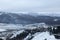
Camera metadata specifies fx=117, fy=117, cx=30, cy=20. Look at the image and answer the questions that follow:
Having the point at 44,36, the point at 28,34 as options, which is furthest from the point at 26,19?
the point at 44,36

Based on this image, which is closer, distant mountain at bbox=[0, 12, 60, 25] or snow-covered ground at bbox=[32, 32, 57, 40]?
snow-covered ground at bbox=[32, 32, 57, 40]

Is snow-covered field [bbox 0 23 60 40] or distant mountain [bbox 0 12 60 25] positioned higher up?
distant mountain [bbox 0 12 60 25]

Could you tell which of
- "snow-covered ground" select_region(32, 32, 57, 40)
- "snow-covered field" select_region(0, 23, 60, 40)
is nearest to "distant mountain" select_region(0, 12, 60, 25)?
"snow-covered field" select_region(0, 23, 60, 40)

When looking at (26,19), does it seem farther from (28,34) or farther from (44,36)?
(44,36)

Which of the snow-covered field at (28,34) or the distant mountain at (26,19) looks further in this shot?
the distant mountain at (26,19)

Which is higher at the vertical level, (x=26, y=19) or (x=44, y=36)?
(x=26, y=19)

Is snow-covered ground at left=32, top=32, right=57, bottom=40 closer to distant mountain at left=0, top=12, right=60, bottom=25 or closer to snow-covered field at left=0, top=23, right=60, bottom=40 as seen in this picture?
snow-covered field at left=0, top=23, right=60, bottom=40

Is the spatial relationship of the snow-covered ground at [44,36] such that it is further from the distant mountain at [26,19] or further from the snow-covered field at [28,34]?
the distant mountain at [26,19]

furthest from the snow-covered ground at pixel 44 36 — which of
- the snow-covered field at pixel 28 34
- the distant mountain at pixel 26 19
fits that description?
the distant mountain at pixel 26 19

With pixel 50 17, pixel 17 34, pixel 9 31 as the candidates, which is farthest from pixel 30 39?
pixel 50 17

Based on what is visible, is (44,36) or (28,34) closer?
(44,36)
